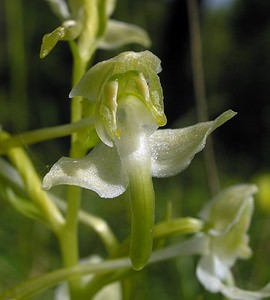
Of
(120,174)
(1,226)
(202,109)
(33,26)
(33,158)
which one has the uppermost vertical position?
(120,174)

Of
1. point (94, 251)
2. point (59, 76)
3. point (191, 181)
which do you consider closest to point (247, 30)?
point (59, 76)

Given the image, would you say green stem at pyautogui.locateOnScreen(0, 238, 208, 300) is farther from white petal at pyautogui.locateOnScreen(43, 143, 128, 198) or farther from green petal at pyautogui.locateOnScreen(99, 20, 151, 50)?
green petal at pyautogui.locateOnScreen(99, 20, 151, 50)

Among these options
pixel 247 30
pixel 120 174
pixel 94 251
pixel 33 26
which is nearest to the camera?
pixel 120 174

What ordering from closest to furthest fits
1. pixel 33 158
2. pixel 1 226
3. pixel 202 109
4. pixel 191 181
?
1. pixel 33 158
2. pixel 202 109
3. pixel 1 226
4. pixel 191 181

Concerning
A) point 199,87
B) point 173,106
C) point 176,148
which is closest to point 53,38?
point 176,148

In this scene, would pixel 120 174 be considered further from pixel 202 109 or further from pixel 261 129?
pixel 261 129

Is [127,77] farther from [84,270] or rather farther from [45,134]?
[84,270]

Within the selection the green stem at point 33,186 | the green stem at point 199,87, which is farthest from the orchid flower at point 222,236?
the green stem at point 199,87

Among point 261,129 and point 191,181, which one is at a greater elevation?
point 191,181
